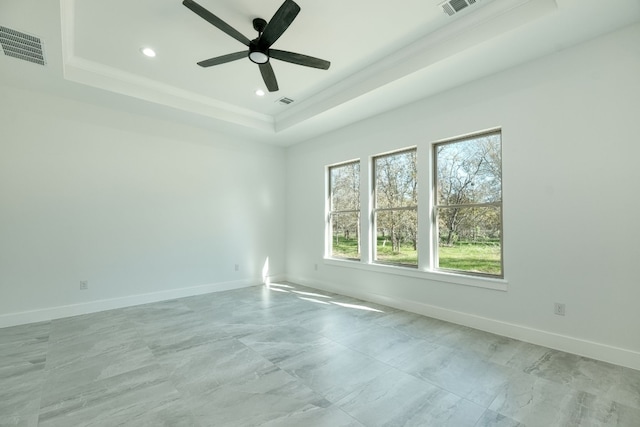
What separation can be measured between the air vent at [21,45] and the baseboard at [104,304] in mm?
3043

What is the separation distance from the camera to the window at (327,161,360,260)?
530 cm

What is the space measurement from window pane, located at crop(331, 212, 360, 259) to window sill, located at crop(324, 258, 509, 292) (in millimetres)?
224

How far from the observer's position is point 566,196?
292cm

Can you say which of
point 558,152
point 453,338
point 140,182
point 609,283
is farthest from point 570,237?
point 140,182

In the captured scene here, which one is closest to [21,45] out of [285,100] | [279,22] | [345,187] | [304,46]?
[279,22]

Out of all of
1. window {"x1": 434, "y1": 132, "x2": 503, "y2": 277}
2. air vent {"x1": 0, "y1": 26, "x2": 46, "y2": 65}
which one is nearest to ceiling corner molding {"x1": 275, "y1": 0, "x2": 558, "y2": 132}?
window {"x1": 434, "y1": 132, "x2": 503, "y2": 277}

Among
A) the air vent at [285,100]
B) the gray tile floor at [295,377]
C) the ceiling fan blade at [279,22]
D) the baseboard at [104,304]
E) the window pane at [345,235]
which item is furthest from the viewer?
the window pane at [345,235]

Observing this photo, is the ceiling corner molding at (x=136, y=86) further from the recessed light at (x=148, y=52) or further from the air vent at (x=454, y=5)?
the air vent at (x=454, y=5)

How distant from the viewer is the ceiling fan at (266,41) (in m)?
2.29

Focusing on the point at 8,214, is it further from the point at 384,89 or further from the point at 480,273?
the point at 480,273

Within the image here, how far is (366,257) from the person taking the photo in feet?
16.1

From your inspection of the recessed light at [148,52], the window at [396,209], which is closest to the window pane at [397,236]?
the window at [396,209]

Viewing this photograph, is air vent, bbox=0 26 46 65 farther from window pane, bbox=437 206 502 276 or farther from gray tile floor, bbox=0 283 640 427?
window pane, bbox=437 206 502 276

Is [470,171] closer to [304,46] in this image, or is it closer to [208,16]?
[304,46]
